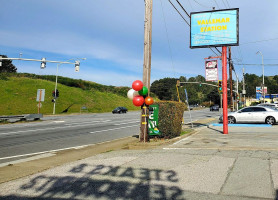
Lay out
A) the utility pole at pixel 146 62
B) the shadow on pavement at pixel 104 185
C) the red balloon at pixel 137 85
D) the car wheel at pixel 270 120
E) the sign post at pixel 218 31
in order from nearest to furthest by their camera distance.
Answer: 1. the shadow on pavement at pixel 104 185
2. the red balloon at pixel 137 85
3. the utility pole at pixel 146 62
4. the sign post at pixel 218 31
5. the car wheel at pixel 270 120

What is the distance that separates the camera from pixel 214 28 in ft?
45.6

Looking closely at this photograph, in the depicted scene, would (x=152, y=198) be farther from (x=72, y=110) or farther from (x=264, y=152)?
(x=72, y=110)

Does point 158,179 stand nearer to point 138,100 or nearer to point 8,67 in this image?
point 138,100

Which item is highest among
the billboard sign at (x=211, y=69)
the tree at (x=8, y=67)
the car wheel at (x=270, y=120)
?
the tree at (x=8, y=67)

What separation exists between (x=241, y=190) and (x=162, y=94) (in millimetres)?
120843

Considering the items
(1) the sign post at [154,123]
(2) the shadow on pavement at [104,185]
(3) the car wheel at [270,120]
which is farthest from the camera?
(3) the car wheel at [270,120]

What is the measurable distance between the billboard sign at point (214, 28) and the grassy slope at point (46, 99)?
33.7 m

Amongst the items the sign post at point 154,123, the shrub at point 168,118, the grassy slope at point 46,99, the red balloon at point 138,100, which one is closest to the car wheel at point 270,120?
the shrub at point 168,118

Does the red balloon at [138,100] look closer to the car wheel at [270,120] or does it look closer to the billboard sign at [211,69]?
the billboard sign at [211,69]

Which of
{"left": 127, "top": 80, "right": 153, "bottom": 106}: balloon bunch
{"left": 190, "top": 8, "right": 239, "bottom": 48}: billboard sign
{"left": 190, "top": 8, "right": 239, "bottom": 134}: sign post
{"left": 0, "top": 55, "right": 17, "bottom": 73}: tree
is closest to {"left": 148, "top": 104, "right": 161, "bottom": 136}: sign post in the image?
{"left": 127, "top": 80, "right": 153, "bottom": 106}: balloon bunch

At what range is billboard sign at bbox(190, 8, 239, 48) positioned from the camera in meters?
13.4

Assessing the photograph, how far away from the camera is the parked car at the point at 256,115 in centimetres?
1802

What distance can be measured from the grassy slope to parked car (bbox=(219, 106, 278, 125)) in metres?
33.2

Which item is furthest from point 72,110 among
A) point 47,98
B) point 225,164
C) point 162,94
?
point 162,94
